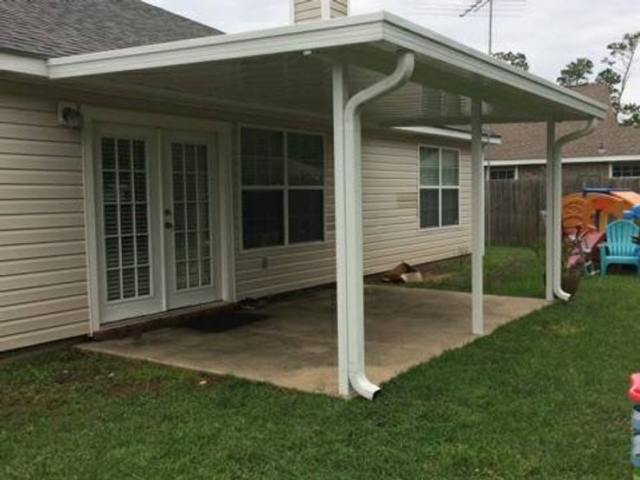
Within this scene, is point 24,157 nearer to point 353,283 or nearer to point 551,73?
point 353,283

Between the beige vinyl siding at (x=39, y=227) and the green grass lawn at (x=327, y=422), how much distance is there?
0.38m

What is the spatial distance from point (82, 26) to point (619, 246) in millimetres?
8462

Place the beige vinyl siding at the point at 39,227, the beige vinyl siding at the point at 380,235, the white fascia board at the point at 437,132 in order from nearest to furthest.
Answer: the beige vinyl siding at the point at 39,227 → the beige vinyl siding at the point at 380,235 → the white fascia board at the point at 437,132

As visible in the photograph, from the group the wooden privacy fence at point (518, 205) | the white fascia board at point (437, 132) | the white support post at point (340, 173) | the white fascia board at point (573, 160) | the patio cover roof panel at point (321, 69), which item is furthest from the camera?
the white fascia board at point (573, 160)

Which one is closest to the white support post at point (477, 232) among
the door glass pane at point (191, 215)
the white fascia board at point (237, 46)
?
the white fascia board at point (237, 46)

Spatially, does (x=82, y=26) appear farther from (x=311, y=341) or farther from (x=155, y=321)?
(x=311, y=341)

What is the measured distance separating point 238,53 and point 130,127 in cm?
262

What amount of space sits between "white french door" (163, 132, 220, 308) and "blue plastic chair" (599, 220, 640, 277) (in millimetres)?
6447

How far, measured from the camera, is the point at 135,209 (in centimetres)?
686

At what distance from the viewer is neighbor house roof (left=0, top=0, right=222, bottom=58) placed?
5.85 metres

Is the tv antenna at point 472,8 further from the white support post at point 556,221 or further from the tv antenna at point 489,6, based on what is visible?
the white support post at point 556,221

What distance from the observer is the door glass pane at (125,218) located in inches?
260

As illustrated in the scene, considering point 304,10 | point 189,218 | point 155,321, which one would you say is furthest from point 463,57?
point 304,10

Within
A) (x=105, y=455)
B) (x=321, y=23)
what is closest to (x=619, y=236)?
(x=321, y=23)
